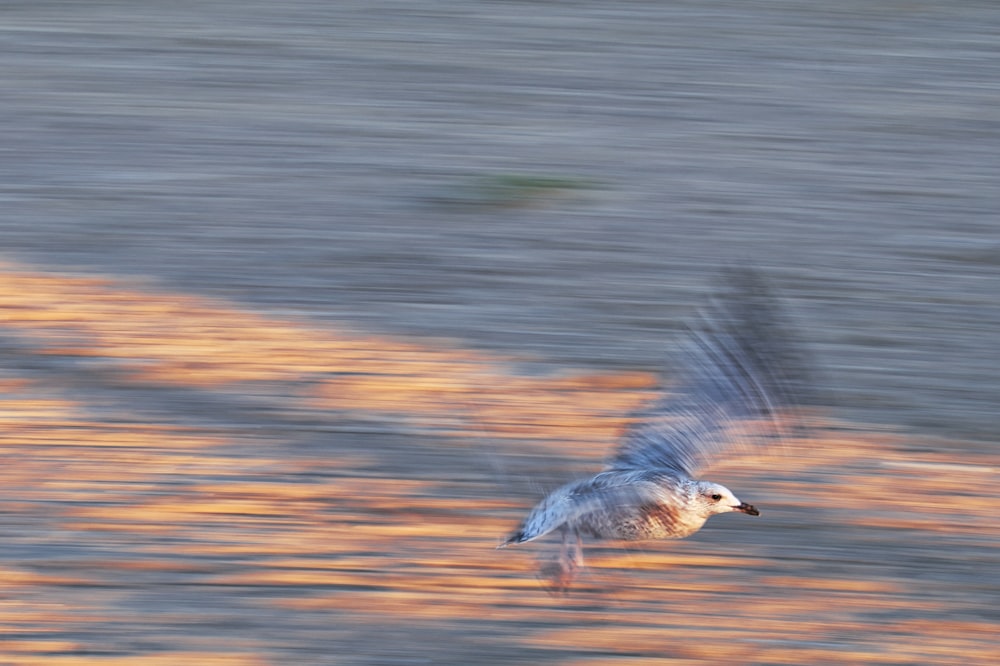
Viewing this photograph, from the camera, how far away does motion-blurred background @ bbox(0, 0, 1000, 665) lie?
335 cm

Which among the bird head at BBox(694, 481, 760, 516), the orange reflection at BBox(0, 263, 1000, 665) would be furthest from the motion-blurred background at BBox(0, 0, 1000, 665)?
the bird head at BBox(694, 481, 760, 516)

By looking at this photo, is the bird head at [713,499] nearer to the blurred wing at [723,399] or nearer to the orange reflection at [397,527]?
the blurred wing at [723,399]

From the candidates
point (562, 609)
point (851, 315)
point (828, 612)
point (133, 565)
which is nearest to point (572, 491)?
point (562, 609)

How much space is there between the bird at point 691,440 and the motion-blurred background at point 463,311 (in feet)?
0.72

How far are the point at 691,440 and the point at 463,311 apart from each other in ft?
4.84

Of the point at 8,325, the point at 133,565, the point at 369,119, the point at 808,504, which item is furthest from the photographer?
the point at 369,119

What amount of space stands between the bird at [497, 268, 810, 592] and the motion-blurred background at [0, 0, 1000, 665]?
220 millimetres

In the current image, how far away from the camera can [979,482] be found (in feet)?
12.7

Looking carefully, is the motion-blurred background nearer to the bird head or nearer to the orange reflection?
the orange reflection

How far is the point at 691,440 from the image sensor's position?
344cm

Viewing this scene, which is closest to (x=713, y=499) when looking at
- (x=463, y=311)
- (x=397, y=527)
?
(x=397, y=527)

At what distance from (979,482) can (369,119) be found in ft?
10.6

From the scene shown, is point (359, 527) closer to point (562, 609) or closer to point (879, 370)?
point (562, 609)

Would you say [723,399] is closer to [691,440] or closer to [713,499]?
[691,440]
